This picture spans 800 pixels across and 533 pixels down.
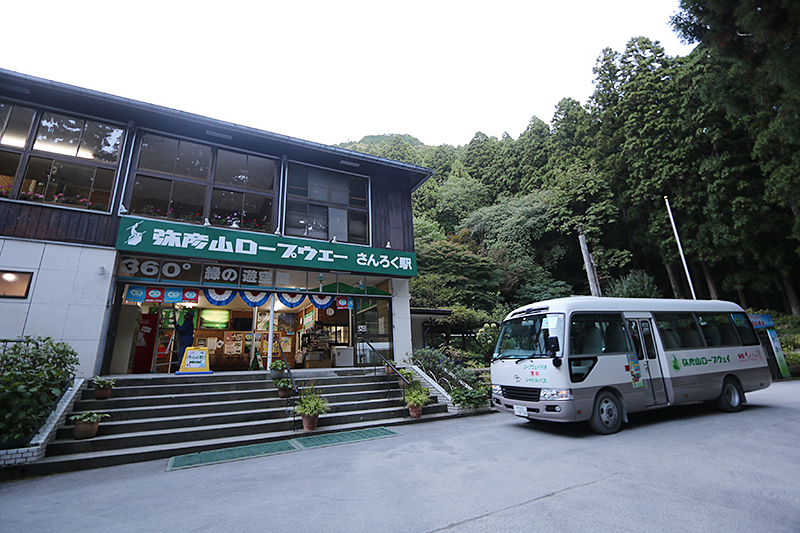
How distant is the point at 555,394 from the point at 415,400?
11.1 ft

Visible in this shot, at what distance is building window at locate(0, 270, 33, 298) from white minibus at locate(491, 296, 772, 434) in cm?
1061

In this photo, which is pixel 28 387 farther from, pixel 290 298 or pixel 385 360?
pixel 385 360

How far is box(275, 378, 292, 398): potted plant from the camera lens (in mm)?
8320

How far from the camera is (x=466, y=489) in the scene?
3.93 metres

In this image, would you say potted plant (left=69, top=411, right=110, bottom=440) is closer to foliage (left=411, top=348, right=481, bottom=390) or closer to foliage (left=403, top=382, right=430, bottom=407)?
foliage (left=403, top=382, right=430, bottom=407)

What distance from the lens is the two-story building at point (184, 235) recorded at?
27.6 feet

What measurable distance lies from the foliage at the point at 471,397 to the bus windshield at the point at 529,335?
2.38 metres

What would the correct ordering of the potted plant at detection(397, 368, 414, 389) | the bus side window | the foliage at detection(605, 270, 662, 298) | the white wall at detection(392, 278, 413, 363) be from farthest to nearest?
1. the foliage at detection(605, 270, 662, 298)
2. the white wall at detection(392, 278, 413, 363)
3. the potted plant at detection(397, 368, 414, 389)
4. the bus side window

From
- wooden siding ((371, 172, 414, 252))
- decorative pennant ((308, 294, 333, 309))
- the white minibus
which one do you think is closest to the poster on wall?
decorative pennant ((308, 294, 333, 309))

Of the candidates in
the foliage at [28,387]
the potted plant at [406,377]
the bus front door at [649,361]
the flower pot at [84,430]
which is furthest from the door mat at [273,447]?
the bus front door at [649,361]

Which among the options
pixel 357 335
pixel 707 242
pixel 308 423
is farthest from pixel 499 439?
pixel 707 242

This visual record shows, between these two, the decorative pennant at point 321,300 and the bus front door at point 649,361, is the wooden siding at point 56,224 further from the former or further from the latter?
the bus front door at point 649,361

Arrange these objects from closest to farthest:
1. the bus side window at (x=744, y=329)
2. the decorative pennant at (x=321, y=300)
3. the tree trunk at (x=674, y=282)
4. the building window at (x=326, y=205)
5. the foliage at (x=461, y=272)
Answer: the bus side window at (x=744, y=329), the decorative pennant at (x=321, y=300), the building window at (x=326, y=205), the foliage at (x=461, y=272), the tree trunk at (x=674, y=282)

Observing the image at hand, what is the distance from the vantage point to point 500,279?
2128cm
